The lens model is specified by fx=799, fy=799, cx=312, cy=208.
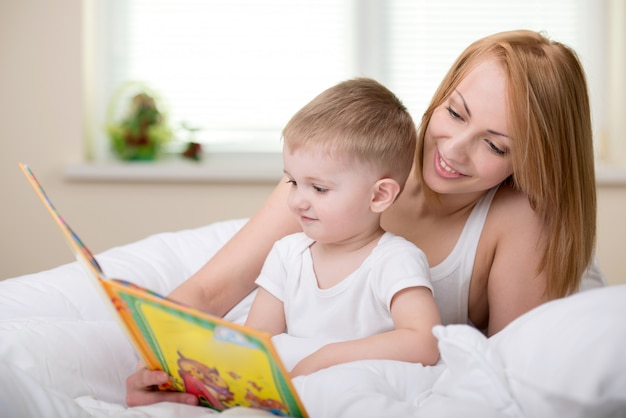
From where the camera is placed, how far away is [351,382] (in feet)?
3.32

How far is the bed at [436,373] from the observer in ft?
2.86

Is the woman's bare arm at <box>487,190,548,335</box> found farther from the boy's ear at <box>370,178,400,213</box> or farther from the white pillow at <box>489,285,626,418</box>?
the white pillow at <box>489,285,626,418</box>

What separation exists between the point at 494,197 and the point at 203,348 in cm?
82

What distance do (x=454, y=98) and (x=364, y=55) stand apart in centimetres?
214

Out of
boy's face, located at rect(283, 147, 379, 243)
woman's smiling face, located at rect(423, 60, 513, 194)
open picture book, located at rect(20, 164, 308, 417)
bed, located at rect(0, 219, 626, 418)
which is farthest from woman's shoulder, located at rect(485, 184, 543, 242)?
open picture book, located at rect(20, 164, 308, 417)

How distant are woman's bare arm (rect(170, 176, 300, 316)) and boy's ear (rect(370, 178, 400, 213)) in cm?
31

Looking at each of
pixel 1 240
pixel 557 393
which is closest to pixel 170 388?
pixel 557 393

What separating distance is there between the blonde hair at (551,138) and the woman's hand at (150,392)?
2.16ft

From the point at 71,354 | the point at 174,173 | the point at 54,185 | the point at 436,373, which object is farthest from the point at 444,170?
the point at 54,185

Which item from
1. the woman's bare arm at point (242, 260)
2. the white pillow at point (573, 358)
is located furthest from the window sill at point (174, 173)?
the white pillow at point (573, 358)

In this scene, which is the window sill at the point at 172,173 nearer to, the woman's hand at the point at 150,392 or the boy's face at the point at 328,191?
the boy's face at the point at 328,191

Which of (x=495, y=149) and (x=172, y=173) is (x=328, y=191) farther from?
(x=172, y=173)

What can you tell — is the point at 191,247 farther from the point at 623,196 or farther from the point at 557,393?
the point at 623,196

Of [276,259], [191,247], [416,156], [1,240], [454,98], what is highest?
[454,98]
